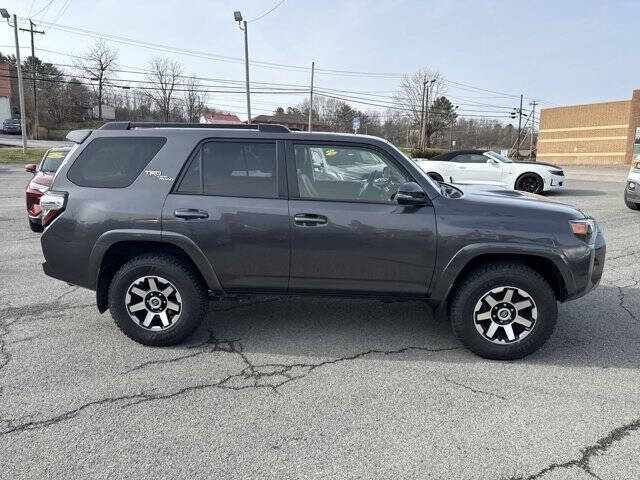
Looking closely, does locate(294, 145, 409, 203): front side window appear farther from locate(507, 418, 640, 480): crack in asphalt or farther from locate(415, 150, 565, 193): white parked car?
locate(415, 150, 565, 193): white parked car

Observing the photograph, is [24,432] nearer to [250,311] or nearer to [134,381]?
[134,381]

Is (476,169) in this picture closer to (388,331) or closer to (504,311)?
(388,331)

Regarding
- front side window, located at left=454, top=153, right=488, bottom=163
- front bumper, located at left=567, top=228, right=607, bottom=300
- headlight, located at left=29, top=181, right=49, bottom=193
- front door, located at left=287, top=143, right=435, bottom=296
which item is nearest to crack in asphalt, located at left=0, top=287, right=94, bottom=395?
front door, located at left=287, top=143, right=435, bottom=296

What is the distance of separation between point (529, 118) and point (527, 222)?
73123 mm

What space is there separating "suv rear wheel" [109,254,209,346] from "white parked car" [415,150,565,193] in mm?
11996

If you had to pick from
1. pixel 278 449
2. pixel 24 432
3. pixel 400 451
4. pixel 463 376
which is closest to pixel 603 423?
pixel 463 376

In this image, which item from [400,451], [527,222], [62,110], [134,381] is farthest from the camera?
[62,110]

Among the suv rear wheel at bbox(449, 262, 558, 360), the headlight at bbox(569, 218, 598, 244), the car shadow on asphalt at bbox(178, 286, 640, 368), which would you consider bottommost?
the car shadow on asphalt at bbox(178, 286, 640, 368)

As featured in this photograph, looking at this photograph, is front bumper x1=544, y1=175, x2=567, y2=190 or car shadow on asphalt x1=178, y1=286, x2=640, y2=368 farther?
front bumper x1=544, y1=175, x2=567, y2=190

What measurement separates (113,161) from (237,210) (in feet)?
3.82

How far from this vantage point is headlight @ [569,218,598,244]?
373 centimetres

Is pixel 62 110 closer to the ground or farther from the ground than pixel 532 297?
farther from the ground

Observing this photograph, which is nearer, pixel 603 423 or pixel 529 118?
pixel 603 423

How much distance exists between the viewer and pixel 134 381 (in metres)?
3.40
